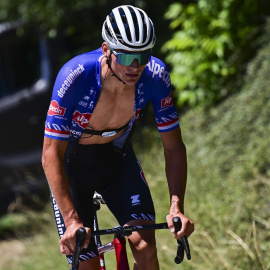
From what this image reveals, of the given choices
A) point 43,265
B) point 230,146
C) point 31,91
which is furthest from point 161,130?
point 31,91

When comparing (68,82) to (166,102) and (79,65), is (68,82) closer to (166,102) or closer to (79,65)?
(79,65)

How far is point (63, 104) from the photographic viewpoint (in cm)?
370

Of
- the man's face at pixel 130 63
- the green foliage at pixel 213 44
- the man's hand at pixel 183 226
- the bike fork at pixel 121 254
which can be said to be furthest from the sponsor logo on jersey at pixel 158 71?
the green foliage at pixel 213 44

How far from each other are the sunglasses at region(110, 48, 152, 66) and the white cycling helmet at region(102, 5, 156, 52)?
1.1 inches

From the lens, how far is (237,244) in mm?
5355

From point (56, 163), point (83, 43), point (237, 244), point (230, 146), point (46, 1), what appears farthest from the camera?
point (83, 43)

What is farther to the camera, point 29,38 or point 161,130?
point 29,38

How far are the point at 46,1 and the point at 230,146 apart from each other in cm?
443

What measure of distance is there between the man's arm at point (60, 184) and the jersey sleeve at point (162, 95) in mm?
644

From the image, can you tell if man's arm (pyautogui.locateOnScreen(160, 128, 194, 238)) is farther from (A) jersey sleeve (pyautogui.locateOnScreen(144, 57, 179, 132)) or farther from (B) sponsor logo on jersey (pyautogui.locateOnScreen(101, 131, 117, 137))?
(B) sponsor logo on jersey (pyautogui.locateOnScreen(101, 131, 117, 137))

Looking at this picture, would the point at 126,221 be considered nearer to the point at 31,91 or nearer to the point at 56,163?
the point at 56,163

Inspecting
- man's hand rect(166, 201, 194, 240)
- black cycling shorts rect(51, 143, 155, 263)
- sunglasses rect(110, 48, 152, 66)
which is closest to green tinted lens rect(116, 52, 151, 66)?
sunglasses rect(110, 48, 152, 66)

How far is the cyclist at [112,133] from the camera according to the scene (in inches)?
143

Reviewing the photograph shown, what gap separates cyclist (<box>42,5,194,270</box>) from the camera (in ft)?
11.9
